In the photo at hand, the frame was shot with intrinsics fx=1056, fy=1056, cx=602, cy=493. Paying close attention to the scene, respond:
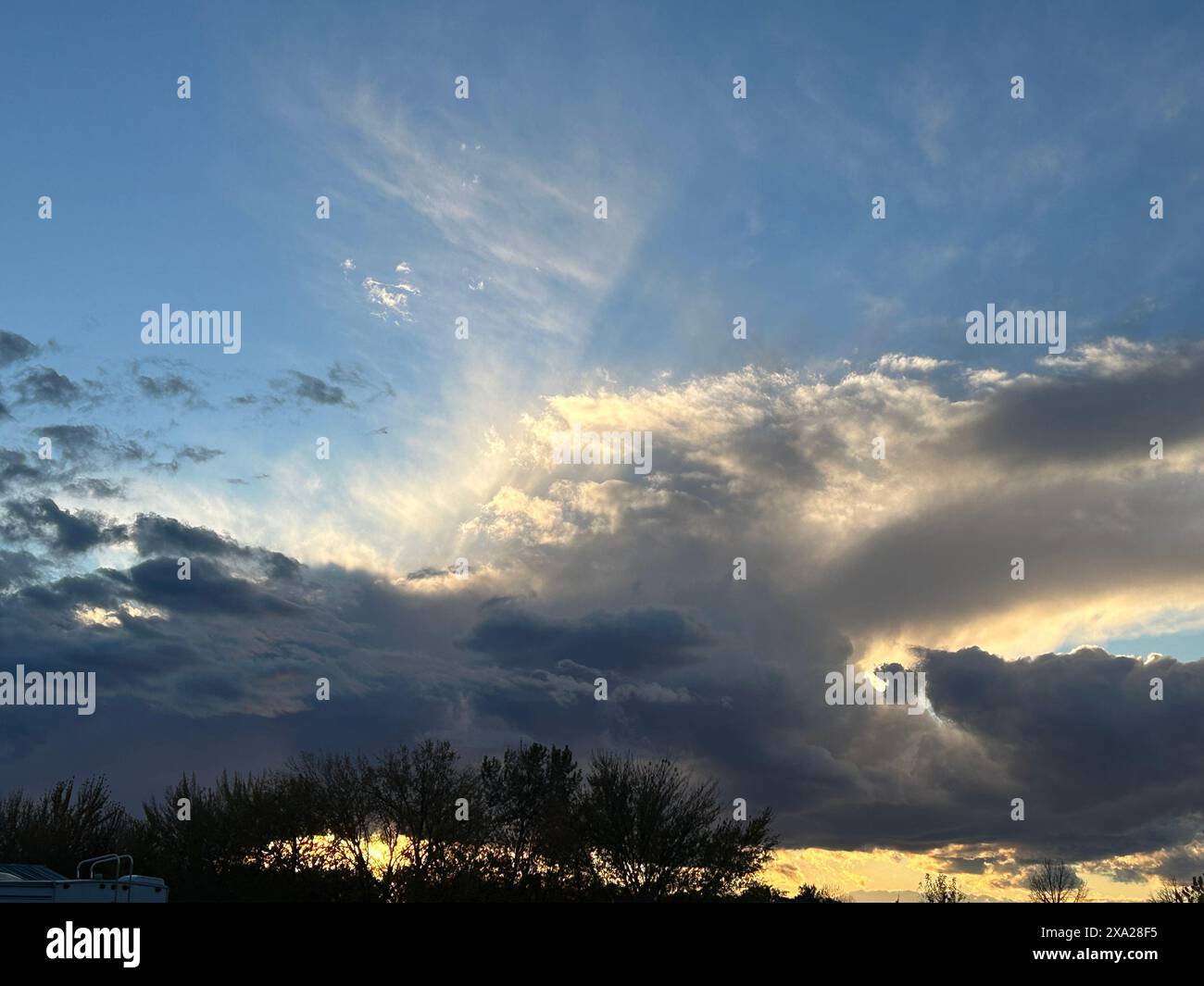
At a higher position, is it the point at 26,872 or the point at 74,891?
the point at 74,891

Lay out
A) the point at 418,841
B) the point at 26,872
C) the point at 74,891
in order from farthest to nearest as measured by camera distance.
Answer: the point at 418,841, the point at 26,872, the point at 74,891

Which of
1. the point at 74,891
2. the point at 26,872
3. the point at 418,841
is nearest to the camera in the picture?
Answer: the point at 74,891

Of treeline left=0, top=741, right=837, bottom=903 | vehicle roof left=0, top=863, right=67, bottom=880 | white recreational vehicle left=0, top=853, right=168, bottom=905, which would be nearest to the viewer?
white recreational vehicle left=0, top=853, right=168, bottom=905

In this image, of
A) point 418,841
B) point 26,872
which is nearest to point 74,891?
point 26,872

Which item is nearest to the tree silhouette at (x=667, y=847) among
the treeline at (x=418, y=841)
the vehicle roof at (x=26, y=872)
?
the treeline at (x=418, y=841)

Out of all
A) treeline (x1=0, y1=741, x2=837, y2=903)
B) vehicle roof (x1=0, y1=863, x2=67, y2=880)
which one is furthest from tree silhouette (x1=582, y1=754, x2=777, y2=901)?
vehicle roof (x1=0, y1=863, x2=67, y2=880)

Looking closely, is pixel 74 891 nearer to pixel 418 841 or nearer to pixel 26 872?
pixel 26 872

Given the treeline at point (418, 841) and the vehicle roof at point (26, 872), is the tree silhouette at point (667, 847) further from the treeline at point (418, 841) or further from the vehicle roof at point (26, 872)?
the vehicle roof at point (26, 872)

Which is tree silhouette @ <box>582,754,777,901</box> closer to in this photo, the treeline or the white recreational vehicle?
the treeline

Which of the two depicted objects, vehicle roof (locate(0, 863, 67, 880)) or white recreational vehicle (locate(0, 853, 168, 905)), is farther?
vehicle roof (locate(0, 863, 67, 880))

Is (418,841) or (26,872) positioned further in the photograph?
(418,841)
